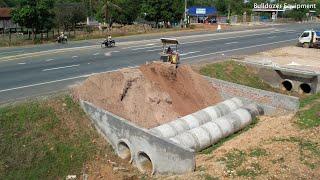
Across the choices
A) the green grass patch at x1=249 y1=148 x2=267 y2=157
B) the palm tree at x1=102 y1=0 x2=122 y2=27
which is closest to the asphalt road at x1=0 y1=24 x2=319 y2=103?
the green grass patch at x1=249 y1=148 x2=267 y2=157

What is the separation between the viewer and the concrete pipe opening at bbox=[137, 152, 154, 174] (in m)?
17.1

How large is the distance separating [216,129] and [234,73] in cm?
1128

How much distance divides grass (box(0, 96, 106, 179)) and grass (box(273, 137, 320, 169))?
903 cm

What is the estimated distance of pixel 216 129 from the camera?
1902 cm

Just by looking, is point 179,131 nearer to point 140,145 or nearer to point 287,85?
point 140,145

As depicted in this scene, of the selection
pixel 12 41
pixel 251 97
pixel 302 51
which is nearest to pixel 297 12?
pixel 302 51

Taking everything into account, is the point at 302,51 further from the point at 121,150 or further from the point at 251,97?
the point at 121,150

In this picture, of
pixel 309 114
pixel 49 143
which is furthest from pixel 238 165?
pixel 49 143

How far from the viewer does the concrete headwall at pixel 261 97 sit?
2180 centimetres

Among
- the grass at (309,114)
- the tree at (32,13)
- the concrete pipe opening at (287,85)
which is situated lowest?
the grass at (309,114)

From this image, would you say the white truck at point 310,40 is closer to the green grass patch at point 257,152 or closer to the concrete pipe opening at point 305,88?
the concrete pipe opening at point 305,88

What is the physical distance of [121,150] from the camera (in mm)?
18422

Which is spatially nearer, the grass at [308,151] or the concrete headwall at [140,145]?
the grass at [308,151]

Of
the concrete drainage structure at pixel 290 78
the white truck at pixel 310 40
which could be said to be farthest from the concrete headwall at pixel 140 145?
the white truck at pixel 310 40
